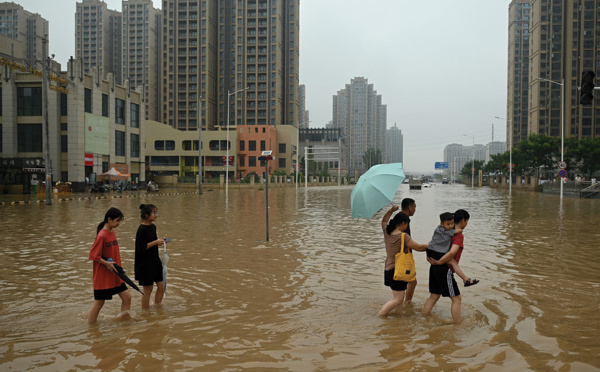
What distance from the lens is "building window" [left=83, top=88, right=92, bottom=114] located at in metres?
51.1

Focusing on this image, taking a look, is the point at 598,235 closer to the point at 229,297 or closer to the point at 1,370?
the point at 229,297

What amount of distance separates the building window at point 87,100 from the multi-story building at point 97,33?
129m

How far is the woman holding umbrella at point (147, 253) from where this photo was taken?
6.32 meters

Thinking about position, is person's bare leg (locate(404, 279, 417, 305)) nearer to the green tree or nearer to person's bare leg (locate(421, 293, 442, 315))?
person's bare leg (locate(421, 293, 442, 315))

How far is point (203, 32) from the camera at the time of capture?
131 meters

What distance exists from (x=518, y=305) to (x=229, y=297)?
13.7 ft

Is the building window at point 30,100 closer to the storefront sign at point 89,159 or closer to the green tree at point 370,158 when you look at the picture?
the storefront sign at point 89,159

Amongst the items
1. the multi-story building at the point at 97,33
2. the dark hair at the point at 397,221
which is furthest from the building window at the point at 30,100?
the multi-story building at the point at 97,33

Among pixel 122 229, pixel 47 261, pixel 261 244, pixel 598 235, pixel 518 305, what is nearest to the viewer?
pixel 518 305

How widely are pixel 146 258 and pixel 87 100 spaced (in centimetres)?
5057

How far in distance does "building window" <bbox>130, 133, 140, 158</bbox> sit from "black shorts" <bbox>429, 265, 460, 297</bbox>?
6027 centimetres

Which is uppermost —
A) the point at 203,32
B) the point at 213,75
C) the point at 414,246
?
the point at 203,32

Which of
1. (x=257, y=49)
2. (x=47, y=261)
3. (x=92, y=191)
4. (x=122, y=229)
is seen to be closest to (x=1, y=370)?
(x=47, y=261)

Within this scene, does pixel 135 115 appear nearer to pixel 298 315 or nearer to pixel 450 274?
pixel 298 315
